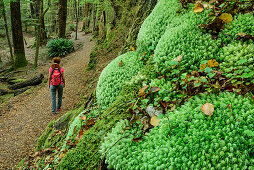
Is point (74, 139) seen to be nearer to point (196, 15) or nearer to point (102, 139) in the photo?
point (102, 139)

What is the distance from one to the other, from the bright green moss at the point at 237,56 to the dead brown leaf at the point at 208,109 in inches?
25.5

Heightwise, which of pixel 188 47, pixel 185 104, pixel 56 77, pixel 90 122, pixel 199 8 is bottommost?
pixel 56 77

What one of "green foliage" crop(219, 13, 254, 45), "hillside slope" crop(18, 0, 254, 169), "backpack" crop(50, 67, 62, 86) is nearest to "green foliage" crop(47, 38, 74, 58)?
"backpack" crop(50, 67, 62, 86)

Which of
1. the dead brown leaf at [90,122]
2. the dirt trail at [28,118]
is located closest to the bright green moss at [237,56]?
the dead brown leaf at [90,122]

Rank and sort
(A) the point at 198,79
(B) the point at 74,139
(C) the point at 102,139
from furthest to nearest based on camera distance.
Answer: (B) the point at 74,139, (C) the point at 102,139, (A) the point at 198,79

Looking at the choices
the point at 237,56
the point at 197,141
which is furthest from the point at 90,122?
the point at 237,56

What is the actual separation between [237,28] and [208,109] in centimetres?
151

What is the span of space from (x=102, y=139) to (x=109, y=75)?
163 centimetres

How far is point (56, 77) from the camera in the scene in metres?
5.89

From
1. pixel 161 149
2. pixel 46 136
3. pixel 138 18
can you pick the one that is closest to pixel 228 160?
pixel 161 149

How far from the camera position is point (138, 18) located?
4.89 metres

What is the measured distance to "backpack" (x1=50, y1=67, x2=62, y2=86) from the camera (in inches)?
230

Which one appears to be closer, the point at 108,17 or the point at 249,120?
the point at 249,120

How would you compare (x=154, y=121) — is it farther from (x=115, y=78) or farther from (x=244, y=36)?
(x=244, y=36)
